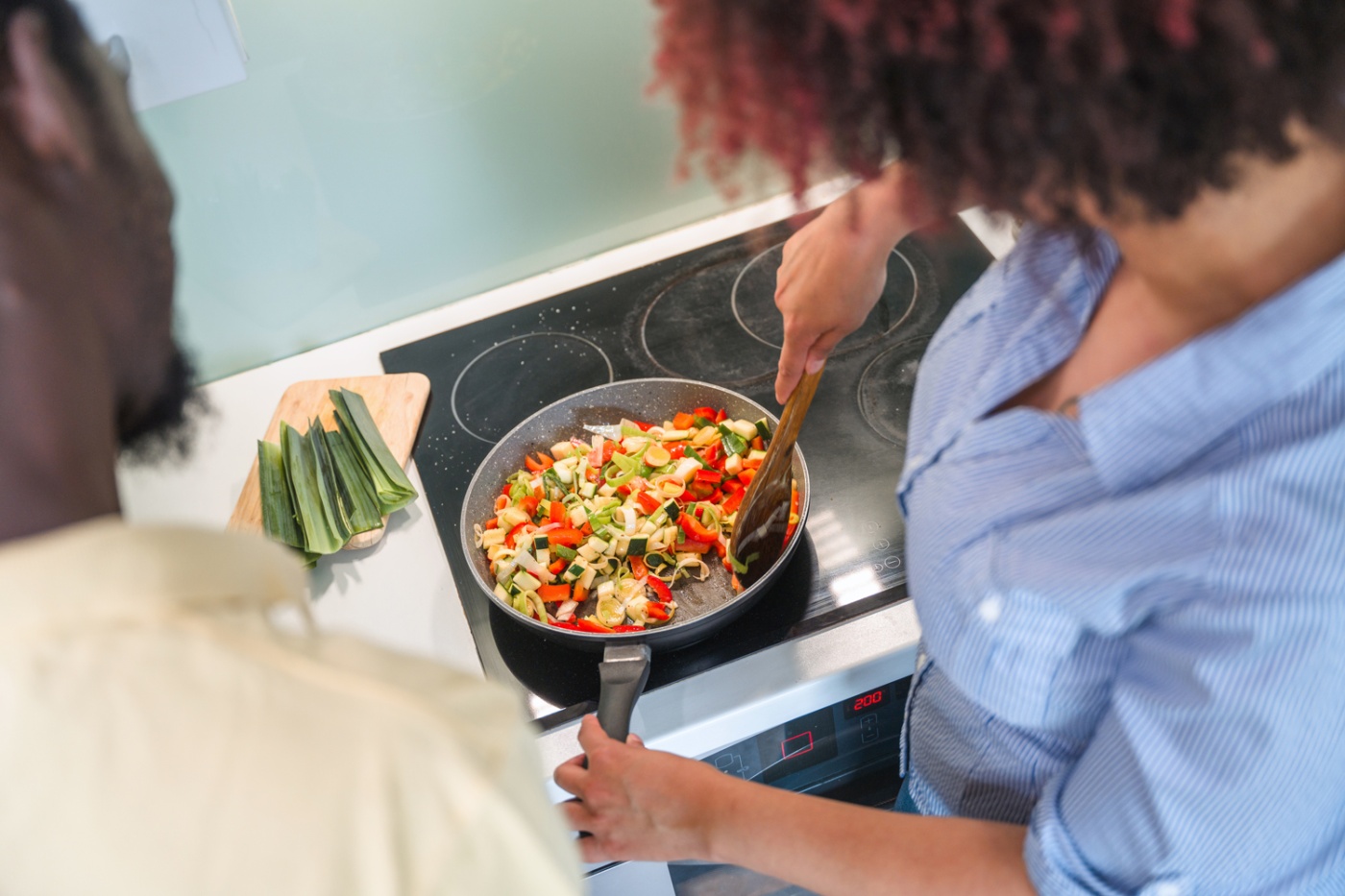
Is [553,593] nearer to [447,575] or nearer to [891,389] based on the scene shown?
[447,575]

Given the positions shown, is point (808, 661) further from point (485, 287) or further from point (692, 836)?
point (485, 287)

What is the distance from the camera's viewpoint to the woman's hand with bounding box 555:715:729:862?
0.83 metres

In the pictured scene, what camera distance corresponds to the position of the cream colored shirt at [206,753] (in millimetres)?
319

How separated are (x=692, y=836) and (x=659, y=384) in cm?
57

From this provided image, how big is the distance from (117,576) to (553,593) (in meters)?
0.72

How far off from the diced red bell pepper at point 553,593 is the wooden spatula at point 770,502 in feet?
0.60

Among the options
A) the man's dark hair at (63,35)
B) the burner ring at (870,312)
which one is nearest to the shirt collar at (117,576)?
the man's dark hair at (63,35)

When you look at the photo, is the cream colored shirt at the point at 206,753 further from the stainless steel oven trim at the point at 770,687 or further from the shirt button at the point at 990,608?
the stainless steel oven trim at the point at 770,687

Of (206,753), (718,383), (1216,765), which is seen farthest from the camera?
(718,383)

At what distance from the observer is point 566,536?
108cm

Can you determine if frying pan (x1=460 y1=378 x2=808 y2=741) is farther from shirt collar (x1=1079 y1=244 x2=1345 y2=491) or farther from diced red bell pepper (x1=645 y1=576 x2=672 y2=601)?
shirt collar (x1=1079 y1=244 x2=1345 y2=491)

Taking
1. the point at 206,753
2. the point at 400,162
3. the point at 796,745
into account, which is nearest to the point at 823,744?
the point at 796,745

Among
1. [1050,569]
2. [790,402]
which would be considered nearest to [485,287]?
[790,402]

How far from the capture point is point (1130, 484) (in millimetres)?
601
